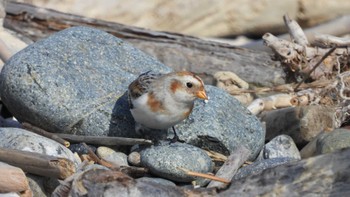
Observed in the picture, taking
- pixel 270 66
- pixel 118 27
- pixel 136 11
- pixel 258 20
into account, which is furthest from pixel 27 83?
pixel 258 20

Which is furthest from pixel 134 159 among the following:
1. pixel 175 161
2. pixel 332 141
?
pixel 332 141

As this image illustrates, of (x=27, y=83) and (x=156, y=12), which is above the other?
(x=156, y=12)

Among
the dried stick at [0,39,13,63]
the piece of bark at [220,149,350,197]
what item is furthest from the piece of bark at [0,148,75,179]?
the dried stick at [0,39,13,63]

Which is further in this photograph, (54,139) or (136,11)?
(136,11)

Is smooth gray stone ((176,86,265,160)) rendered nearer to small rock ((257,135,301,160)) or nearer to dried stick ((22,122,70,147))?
small rock ((257,135,301,160))

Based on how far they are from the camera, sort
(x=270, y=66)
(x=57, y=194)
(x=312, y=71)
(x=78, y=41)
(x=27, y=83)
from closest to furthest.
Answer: (x=57, y=194)
(x=27, y=83)
(x=78, y=41)
(x=312, y=71)
(x=270, y=66)

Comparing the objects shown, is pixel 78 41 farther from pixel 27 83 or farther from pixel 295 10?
pixel 295 10
